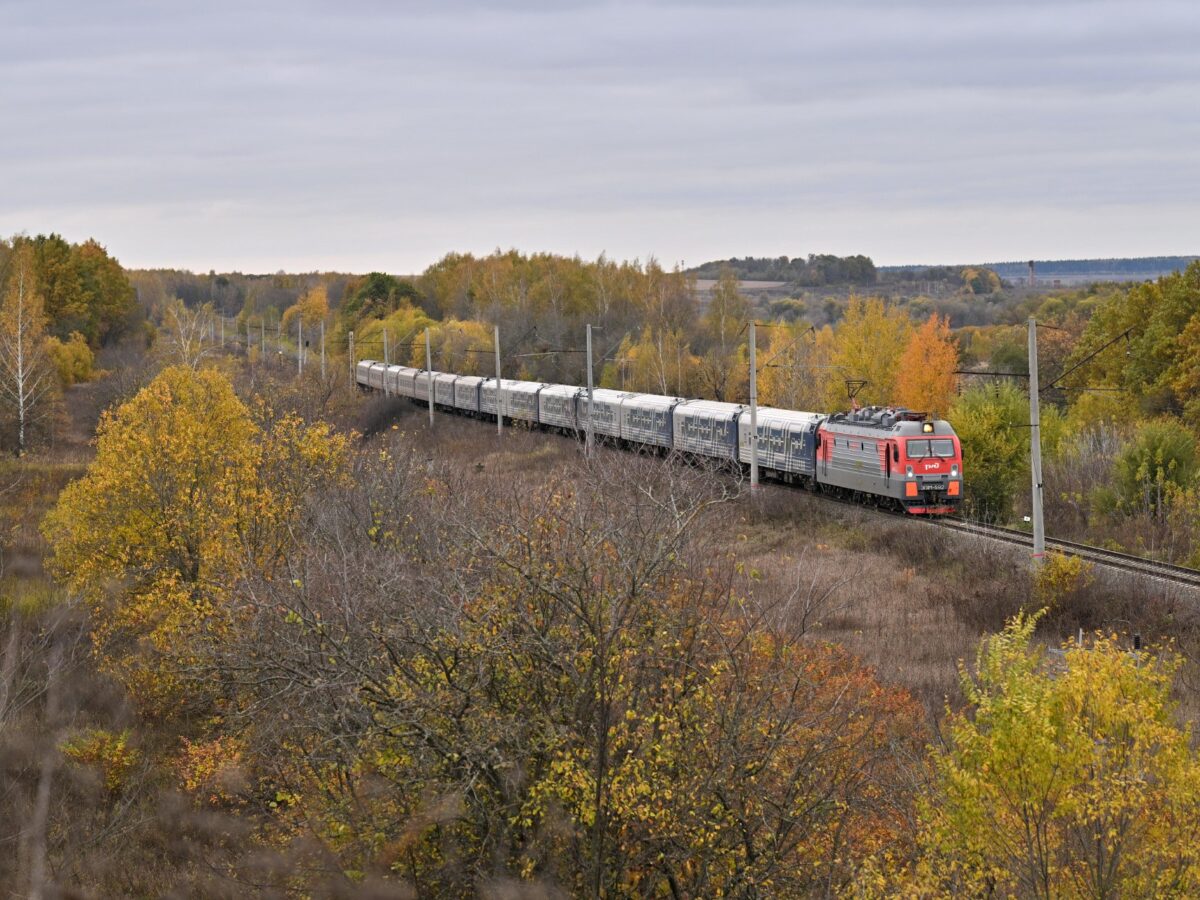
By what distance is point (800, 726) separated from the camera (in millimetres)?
15156

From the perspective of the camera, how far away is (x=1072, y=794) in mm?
12820

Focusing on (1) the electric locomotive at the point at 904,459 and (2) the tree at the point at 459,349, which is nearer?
(1) the electric locomotive at the point at 904,459

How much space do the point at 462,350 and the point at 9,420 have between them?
39496mm

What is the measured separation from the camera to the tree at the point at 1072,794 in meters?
12.7

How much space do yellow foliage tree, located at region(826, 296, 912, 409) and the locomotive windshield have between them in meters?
35.9

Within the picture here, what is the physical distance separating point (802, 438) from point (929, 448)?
6.78 m

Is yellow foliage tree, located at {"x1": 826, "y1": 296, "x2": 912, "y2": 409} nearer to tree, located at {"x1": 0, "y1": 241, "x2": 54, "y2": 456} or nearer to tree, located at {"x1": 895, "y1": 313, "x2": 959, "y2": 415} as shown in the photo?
tree, located at {"x1": 895, "y1": 313, "x2": 959, "y2": 415}

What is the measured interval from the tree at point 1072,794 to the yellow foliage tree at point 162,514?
51.8 ft

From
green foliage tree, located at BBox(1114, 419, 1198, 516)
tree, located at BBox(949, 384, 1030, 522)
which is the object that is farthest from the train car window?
green foliage tree, located at BBox(1114, 419, 1198, 516)

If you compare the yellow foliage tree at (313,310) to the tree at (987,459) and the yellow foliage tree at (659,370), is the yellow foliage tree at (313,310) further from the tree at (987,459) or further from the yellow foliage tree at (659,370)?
the tree at (987,459)

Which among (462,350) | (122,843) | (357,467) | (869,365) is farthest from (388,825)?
(462,350)

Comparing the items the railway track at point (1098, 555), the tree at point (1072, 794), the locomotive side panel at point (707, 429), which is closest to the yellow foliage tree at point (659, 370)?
the locomotive side panel at point (707, 429)

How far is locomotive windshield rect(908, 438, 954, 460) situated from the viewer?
38375mm

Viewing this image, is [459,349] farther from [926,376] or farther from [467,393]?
[926,376]
